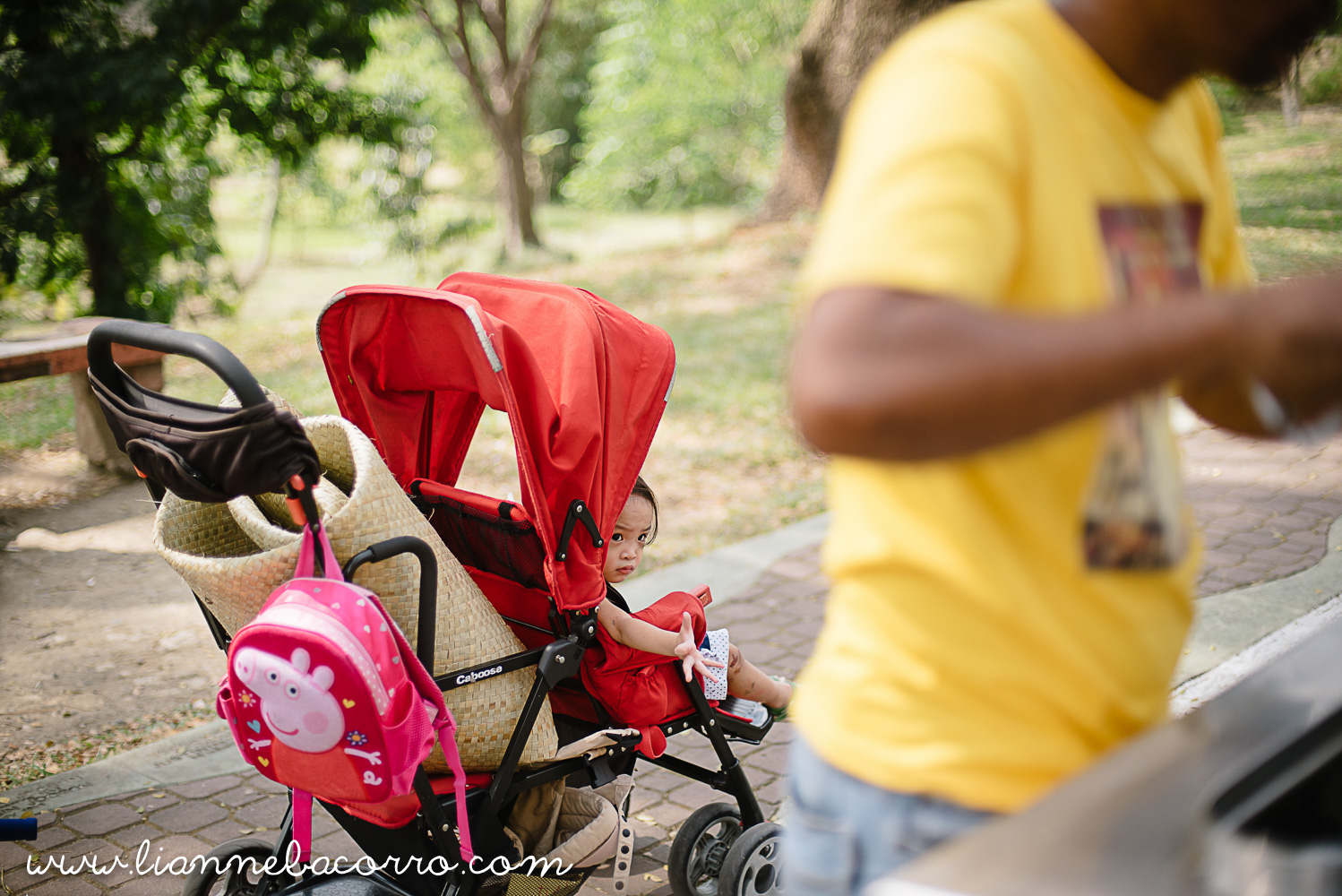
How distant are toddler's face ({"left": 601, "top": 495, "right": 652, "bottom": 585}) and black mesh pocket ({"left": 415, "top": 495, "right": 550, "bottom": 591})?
35cm

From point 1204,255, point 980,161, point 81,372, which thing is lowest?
point 81,372

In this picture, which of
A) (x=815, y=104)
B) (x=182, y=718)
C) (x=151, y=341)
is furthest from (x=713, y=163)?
(x=151, y=341)

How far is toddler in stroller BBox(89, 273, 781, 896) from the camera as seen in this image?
2508mm

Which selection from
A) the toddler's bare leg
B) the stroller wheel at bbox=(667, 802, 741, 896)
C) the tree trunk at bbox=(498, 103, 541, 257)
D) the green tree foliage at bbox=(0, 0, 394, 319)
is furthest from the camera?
the tree trunk at bbox=(498, 103, 541, 257)

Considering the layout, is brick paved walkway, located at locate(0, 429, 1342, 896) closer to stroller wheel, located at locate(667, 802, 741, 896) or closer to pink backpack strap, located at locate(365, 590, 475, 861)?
stroller wheel, located at locate(667, 802, 741, 896)

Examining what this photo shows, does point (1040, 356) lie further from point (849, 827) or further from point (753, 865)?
point (753, 865)

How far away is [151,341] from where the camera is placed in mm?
2143

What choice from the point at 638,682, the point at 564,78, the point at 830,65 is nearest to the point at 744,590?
the point at 638,682

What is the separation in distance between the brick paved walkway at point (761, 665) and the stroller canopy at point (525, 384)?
47.0 inches

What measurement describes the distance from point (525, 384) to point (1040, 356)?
191cm

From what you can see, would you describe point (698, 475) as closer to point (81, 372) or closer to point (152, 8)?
point (81, 372)

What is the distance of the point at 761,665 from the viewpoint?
4.41 m

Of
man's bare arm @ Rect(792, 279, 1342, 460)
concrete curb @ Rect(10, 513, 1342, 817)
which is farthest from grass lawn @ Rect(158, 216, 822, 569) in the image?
man's bare arm @ Rect(792, 279, 1342, 460)

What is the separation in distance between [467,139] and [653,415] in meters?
26.5
